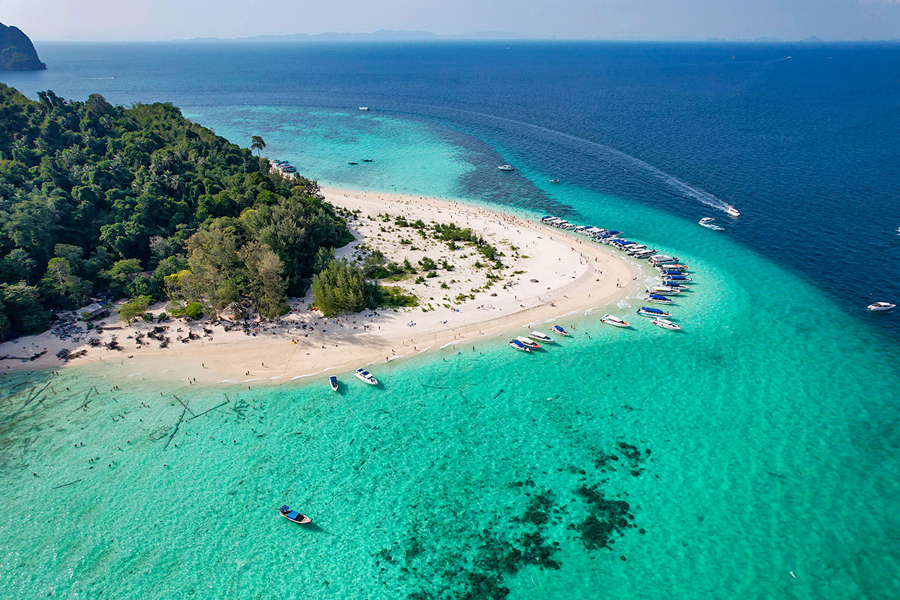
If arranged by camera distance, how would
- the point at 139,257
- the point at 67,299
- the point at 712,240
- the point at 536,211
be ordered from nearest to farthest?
1. the point at 67,299
2. the point at 139,257
3. the point at 712,240
4. the point at 536,211

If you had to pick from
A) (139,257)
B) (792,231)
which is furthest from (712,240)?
(139,257)

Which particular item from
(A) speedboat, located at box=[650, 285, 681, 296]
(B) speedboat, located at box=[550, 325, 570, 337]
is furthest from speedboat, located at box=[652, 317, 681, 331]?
(B) speedboat, located at box=[550, 325, 570, 337]

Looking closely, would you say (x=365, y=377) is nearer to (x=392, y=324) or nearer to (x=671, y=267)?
(x=392, y=324)

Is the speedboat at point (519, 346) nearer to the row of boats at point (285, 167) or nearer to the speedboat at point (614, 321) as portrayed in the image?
the speedboat at point (614, 321)

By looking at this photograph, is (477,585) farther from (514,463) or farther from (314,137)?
(314,137)

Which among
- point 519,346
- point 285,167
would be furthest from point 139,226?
point 519,346

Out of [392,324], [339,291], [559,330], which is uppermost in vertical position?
[339,291]

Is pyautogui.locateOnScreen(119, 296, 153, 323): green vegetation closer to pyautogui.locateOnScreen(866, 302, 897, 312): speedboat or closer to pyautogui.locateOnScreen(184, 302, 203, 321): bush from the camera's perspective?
pyautogui.locateOnScreen(184, 302, 203, 321): bush
